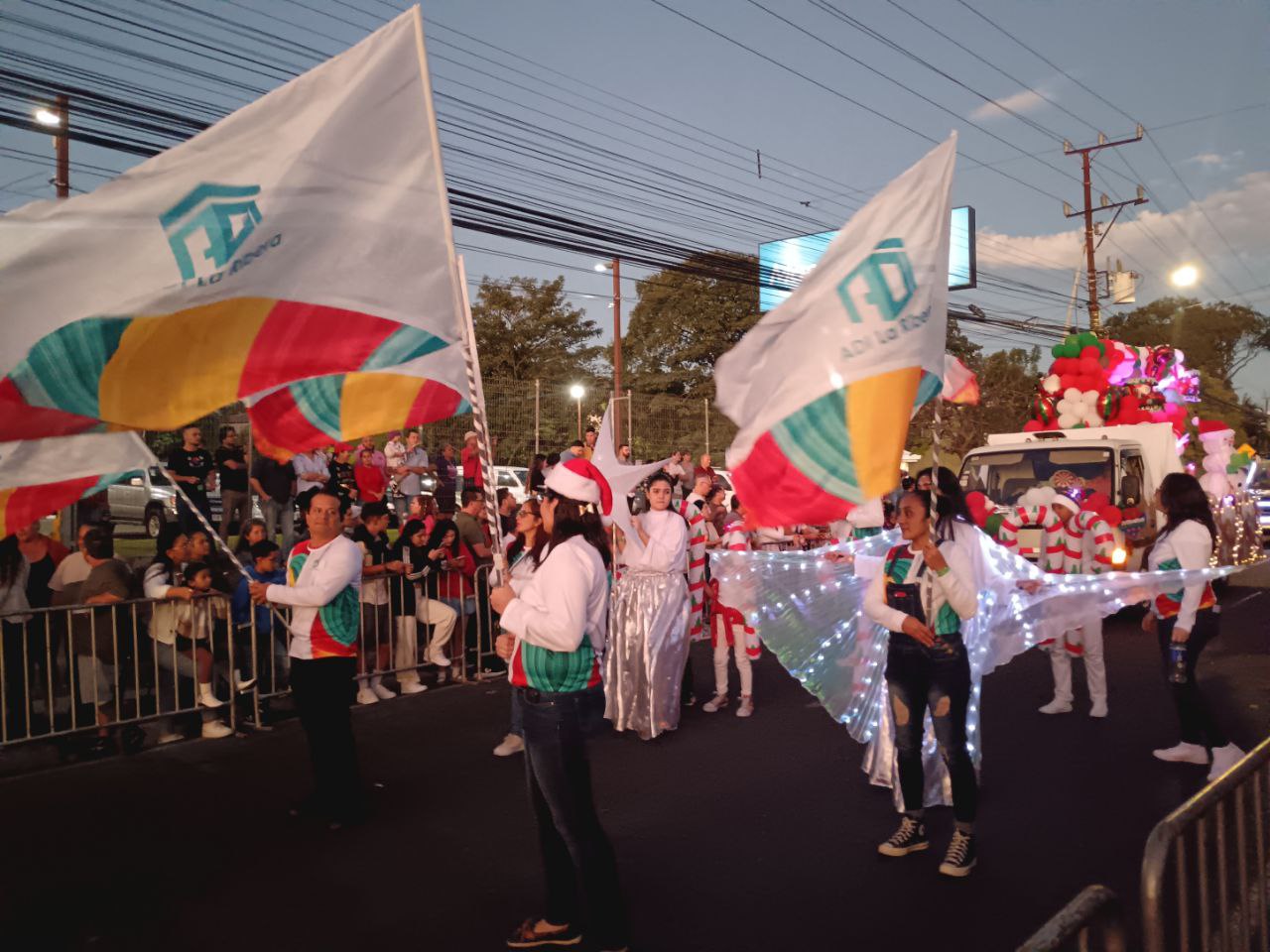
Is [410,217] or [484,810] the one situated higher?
[410,217]

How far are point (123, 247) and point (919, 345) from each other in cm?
319

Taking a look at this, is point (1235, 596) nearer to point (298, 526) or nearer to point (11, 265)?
point (298, 526)

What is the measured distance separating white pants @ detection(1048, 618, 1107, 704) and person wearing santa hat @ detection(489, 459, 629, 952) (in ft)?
16.0

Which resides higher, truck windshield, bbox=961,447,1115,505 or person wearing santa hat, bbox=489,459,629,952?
truck windshield, bbox=961,447,1115,505

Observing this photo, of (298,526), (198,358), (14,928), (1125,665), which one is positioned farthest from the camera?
(298,526)

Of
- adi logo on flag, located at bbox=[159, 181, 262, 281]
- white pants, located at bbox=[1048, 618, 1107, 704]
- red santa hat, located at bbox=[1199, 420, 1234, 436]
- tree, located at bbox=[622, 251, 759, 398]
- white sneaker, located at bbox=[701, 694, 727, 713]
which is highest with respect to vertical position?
tree, located at bbox=[622, 251, 759, 398]

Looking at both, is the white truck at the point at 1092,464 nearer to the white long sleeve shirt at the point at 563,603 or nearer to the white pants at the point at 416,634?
the white pants at the point at 416,634

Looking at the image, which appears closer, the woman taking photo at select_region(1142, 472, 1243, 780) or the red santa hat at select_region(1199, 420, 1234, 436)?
the woman taking photo at select_region(1142, 472, 1243, 780)

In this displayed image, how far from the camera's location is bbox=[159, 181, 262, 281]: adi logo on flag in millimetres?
3814

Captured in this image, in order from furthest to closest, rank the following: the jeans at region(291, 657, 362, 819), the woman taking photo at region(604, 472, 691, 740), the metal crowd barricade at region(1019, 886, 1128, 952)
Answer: the woman taking photo at region(604, 472, 691, 740) → the jeans at region(291, 657, 362, 819) → the metal crowd barricade at region(1019, 886, 1128, 952)

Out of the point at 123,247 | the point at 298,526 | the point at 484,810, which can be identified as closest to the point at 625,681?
the point at 484,810

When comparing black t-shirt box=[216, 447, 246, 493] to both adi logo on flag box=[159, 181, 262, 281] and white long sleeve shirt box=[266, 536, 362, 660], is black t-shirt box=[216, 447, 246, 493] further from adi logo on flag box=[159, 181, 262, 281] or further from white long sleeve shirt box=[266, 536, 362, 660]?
adi logo on flag box=[159, 181, 262, 281]

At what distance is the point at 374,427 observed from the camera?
4.95 meters

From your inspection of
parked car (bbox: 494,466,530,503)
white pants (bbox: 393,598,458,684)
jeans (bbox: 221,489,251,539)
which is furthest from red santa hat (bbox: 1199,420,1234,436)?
jeans (bbox: 221,489,251,539)
